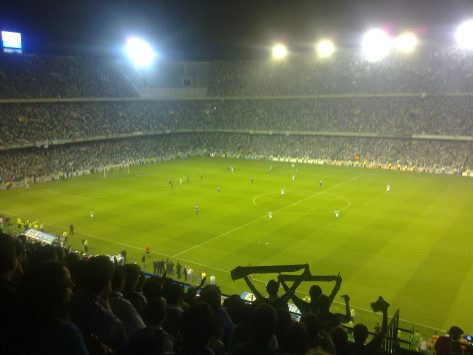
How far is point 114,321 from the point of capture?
4059 millimetres

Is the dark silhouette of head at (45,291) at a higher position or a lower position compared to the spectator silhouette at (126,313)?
higher

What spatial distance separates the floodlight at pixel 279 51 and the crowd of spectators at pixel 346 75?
1062mm

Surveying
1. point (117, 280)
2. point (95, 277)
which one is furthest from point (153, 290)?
point (95, 277)

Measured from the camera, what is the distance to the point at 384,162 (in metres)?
56.6

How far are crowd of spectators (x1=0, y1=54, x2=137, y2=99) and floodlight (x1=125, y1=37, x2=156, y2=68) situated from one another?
3.79 m

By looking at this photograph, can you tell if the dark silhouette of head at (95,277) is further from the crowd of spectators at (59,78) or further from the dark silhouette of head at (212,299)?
→ the crowd of spectators at (59,78)

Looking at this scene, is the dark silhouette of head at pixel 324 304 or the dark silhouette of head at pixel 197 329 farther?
the dark silhouette of head at pixel 324 304

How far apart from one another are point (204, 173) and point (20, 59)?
2831cm

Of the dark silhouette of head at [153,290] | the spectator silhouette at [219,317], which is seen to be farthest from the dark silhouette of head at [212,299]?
the dark silhouette of head at [153,290]

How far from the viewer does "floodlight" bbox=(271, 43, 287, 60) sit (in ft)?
235

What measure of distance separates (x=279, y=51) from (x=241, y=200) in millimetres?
42231

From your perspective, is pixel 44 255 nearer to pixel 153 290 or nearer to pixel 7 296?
pixel 153 290

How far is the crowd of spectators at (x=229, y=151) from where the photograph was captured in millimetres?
50125

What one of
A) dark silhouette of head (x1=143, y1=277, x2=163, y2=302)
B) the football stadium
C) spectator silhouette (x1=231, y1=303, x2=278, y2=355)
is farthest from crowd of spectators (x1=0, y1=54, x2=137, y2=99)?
spectator silhouette (x1=231, y1=303, x2=278, y2=355)
